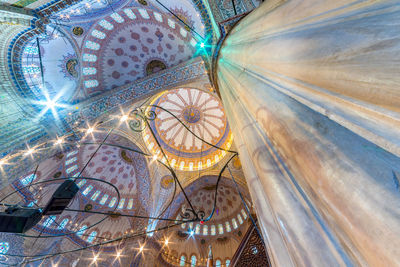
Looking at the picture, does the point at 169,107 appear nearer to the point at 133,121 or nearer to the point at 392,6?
the point at 133,121

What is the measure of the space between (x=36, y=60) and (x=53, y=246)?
942cm

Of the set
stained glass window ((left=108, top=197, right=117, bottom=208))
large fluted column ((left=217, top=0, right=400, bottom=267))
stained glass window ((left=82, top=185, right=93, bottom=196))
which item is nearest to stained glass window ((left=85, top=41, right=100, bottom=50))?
stained glass window ((left=82, top=185, right=93, bottom=196))

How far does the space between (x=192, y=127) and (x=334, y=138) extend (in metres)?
11.1

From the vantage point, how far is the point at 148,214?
8977 millimetres

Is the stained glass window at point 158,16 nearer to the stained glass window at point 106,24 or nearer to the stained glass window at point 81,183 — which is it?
the stained glass window at point 106,24

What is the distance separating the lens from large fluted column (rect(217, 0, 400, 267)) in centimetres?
43

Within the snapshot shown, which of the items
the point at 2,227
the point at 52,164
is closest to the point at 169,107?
the point at 52,164

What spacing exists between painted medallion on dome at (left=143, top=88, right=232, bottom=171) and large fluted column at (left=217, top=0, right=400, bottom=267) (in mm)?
9220

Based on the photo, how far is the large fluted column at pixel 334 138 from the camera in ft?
1.40

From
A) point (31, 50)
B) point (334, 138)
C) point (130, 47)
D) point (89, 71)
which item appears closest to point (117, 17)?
point (130, 47)

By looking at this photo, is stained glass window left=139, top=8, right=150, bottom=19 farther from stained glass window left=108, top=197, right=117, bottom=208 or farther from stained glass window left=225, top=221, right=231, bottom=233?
stained glass window left=225, top=221, right=231, bottom=233

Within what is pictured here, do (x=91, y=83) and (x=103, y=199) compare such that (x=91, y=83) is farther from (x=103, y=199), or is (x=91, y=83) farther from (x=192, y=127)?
(x=103, y=199)

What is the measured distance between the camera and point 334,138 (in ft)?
2.04

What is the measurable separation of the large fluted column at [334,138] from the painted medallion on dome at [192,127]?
922 centimetres
